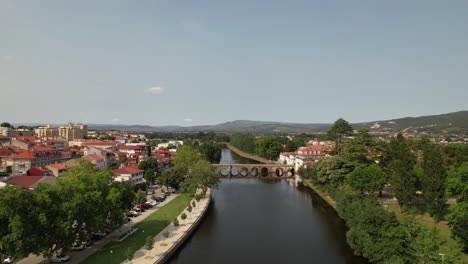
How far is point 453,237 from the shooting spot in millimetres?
29516

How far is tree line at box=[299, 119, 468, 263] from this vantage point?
24562 millimetres

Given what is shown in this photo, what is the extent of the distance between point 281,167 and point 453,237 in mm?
56301

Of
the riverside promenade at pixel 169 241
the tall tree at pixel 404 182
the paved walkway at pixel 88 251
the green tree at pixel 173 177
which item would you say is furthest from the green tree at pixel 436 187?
the green tree at pixel 173 177

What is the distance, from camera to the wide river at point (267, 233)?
99.8ft

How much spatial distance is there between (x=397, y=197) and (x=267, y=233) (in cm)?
1616

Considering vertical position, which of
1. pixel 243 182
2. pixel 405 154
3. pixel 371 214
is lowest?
pixel 243 182

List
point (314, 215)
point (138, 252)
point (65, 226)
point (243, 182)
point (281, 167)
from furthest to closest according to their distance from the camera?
point (281, 167) < point (243, 182) < point (314, 215) < point (138, 252) < point (65, 226)

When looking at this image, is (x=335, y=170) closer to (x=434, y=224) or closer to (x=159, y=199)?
(x=434, y=224)

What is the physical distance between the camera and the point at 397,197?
40312mm

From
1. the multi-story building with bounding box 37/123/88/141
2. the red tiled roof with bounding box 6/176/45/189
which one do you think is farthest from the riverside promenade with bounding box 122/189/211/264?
the multi-story building with bounding box 37/123/88/141

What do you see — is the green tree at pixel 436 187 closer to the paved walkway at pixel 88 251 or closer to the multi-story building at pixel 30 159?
the paved walkway at pixel 88 251

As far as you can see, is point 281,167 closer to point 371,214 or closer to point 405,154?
point 405,154

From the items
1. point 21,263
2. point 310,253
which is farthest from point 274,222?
point 21,263

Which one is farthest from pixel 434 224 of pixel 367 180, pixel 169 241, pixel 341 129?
pixel 341 129
